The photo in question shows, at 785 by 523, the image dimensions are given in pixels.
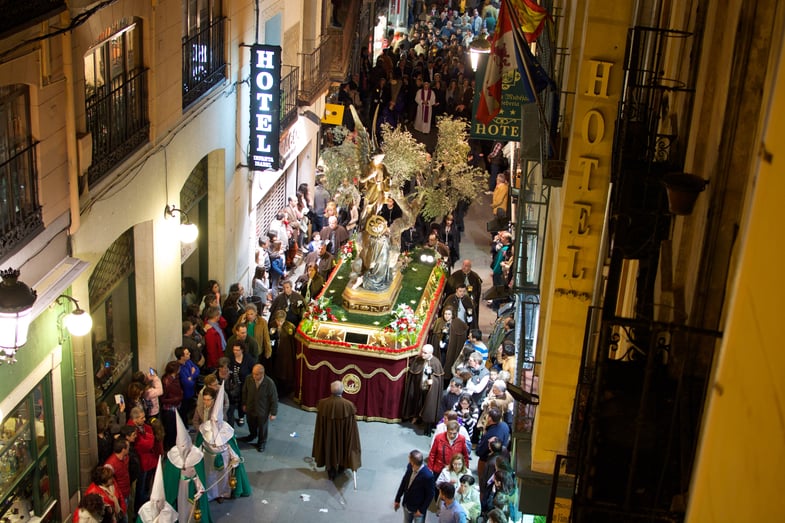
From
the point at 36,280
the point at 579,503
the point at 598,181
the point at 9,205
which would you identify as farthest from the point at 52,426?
the point at 579,503

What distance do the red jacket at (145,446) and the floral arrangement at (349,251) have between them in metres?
7.45

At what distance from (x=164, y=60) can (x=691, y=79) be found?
1042cm

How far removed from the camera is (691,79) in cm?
709

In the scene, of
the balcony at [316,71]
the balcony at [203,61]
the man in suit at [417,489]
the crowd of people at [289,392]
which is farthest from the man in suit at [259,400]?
the balcony at [316,71]

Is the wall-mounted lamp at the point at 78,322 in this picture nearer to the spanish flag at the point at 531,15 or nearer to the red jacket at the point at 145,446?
the red jacket at the point at 145,446

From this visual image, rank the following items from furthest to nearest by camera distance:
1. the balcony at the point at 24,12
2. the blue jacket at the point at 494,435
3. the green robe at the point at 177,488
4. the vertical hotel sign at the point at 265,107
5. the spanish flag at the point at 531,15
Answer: the vertical hotel sign at the point at 265,107, the blue jacket at the point at 494,435, the green robe at the point at 177,488, the spanish flag at the point at 531,15, the balcony at the point at 24,12

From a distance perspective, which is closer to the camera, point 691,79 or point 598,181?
point 691,79

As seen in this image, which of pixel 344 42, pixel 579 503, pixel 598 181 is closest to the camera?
pixel 579 503

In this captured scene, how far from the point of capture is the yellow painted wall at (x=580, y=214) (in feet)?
28.2

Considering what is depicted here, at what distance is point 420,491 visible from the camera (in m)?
13.4

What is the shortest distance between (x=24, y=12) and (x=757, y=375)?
10131mm

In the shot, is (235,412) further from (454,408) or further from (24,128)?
(24,128)

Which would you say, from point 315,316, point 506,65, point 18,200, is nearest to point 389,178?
point 315,316

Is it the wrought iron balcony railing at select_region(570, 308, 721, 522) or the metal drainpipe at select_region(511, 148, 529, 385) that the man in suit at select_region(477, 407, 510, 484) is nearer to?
the metal drainpipe at select_region(511, 148, 529, 385)
